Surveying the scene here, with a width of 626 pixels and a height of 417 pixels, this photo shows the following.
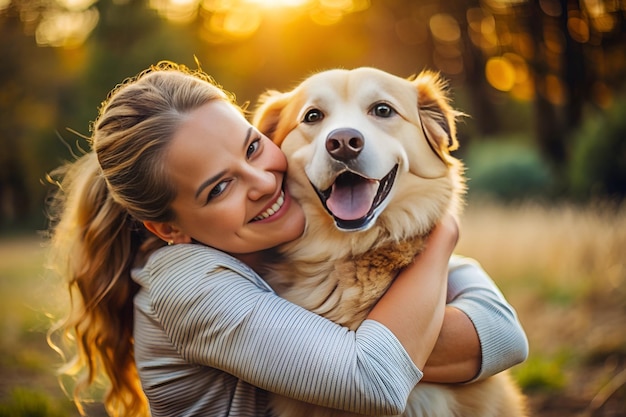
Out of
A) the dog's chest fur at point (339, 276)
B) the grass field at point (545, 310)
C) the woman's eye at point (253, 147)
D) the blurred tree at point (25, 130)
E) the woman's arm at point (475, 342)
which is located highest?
the woman's eye at point (253, 147)

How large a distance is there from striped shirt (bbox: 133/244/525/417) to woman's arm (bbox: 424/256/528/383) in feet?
0.16

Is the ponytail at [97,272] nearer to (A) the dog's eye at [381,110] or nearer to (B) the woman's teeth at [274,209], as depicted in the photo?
(B) the woman's teeth at [274,209]

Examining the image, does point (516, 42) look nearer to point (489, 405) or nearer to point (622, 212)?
point (622, 212)

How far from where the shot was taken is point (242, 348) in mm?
1688

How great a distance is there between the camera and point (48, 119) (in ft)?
49.3

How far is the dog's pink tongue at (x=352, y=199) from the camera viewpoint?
6.82 feet

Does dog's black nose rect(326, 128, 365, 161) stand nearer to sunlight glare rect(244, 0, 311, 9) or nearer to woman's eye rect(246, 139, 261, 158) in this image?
woman's eye rect(246, 139, 261, 158)

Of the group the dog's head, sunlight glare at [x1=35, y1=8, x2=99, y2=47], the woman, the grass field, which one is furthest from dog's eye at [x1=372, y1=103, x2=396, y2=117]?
sunlight glare at [x1=35, y1=8, x2=99, y2=47]

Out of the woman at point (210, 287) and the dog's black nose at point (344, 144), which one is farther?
the dog's black nose at point (344, 144)

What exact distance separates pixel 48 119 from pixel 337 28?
7.56 metres

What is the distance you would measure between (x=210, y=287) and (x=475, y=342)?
2.88ft

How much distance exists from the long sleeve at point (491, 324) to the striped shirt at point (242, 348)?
0.05 metres

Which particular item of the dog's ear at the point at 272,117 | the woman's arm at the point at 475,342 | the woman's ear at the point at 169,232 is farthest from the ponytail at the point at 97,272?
the woman's arm at the point at 475,342

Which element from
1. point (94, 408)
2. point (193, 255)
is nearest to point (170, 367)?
point (193, 255)
